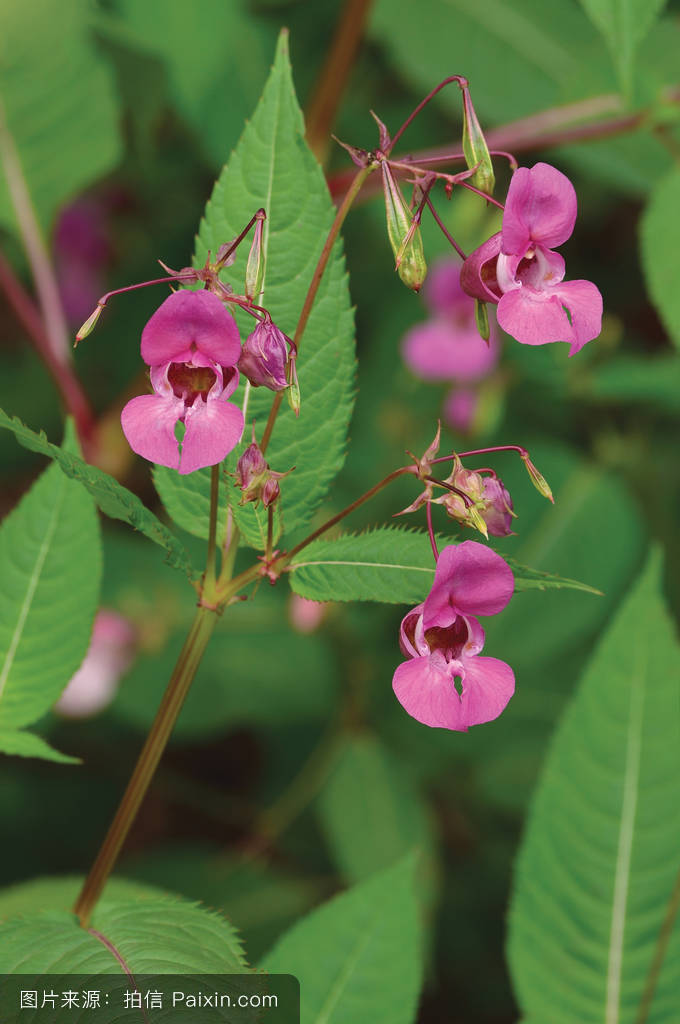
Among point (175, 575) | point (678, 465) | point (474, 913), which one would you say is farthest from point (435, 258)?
point (474, 913)

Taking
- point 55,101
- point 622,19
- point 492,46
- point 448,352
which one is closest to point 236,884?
point 448,352

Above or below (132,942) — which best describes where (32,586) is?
above

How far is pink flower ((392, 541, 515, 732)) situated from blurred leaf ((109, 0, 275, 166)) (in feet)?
4.09

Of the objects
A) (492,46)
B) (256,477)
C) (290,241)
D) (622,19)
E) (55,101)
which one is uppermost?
(492,46)

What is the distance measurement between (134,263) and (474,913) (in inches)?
63.3

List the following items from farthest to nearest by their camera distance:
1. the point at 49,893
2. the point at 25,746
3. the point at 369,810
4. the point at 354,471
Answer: the point at 354,471 → the point at 369,810 → the point at 49,893 → the point at 25,746

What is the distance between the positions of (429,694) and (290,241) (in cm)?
37

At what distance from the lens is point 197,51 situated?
166cm

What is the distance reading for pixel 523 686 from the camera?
1.93 meters

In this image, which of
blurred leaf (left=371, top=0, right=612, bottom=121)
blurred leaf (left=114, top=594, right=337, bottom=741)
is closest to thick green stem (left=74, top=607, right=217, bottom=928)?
blurred leaf (left=114, top=594, right=337, bottom=741)

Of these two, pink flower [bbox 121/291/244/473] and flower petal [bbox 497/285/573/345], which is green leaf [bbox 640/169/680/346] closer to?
flower petal [bbox 497/285/573/345]

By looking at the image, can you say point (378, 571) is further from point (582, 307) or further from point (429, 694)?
point (582, 307)

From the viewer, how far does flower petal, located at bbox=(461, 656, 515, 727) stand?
2.30 ft

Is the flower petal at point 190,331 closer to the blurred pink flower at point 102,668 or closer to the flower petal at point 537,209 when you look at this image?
the flower petal at point 537,209
